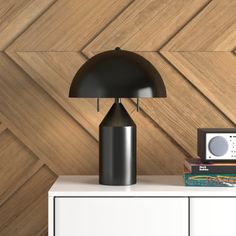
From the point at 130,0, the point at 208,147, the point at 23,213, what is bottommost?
the point at 23,213

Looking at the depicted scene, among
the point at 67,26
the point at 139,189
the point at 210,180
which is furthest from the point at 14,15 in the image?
the point at 210,180

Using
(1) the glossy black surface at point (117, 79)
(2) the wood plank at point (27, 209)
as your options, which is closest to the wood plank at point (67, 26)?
(1) the glossy black surface at point (117, 79)

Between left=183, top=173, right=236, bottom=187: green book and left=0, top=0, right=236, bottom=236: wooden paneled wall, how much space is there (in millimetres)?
315

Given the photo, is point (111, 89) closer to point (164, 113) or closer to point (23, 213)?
point (164, 113)

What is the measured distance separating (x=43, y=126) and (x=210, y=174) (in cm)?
67

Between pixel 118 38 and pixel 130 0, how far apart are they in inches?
6.0

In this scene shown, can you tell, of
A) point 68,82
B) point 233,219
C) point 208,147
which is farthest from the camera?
point 68,82

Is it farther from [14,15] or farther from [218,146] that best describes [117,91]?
[14,15]

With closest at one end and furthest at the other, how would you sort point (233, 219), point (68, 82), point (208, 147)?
point (233, 219)
point (208, 147)
point (68, 82)

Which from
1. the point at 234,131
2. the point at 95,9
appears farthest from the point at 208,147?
the point at 95,9

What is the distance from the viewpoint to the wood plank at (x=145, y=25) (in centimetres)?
201

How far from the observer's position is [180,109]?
2012 mm

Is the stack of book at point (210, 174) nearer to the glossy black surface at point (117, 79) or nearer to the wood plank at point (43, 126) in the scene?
the glossy black surface at point (117, 79)

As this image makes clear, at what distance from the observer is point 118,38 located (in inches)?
79.0
